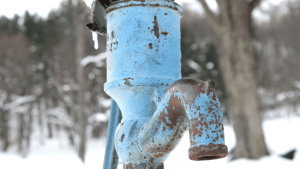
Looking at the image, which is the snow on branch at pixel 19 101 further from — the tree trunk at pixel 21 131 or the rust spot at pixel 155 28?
the rust spot at pixel 155 28

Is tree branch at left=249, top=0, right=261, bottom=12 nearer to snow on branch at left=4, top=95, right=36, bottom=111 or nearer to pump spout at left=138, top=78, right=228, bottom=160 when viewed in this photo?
pump spout at left=138, top=78, right=228, bottom=160

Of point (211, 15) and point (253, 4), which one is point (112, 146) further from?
point (253, 4)

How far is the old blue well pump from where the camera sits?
1.02m

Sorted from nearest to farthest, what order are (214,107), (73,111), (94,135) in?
(214,107)
(73,111)
(94,135)

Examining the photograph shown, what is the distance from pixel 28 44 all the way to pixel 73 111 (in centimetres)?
495

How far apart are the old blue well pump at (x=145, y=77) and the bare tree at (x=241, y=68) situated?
4.65 metres

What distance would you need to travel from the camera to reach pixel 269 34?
19953mm

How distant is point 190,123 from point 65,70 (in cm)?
1533

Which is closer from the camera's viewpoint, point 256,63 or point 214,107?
point 214,107

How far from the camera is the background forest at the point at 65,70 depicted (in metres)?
14.0

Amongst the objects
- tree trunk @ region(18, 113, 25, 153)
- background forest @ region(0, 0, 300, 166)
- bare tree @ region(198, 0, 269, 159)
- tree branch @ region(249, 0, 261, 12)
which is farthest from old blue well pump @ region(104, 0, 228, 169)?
tree trunk @ region(18, 113, 25, 153)

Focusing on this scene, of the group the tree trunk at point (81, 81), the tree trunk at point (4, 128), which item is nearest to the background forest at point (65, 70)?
the tree trunk at point (4, 128)

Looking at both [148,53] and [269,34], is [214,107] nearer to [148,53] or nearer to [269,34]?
[148,53]

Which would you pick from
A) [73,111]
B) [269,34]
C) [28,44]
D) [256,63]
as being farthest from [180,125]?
[269,34]
